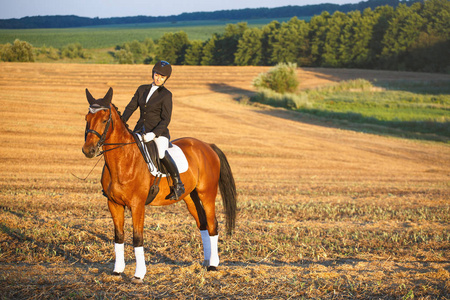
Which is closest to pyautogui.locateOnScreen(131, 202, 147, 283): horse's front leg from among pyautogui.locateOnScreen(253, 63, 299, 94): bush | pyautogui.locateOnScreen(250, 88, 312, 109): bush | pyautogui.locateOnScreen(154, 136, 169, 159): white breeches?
pyautogui.locateOnScreen(154, 136, 169, 159): white breeches

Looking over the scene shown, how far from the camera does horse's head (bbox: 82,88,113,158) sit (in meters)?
5.69

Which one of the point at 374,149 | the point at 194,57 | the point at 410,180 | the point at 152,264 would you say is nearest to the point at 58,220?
the point at 152,264

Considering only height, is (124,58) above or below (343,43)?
below

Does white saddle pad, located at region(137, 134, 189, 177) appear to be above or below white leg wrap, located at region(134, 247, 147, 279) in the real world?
above

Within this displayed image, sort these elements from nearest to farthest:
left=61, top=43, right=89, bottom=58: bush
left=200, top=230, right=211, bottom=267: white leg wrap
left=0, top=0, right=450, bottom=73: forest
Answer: left=200, top=230, right=211, bottom=267: white leg wrap → left=0, top=0, right=450, bottom=73: forest → left=61, top=43, right=89, bottom=58: bush

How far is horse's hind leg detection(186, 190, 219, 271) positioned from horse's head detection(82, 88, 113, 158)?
6.78 ft

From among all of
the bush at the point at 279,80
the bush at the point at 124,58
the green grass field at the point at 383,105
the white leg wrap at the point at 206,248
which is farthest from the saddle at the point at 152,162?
the bush at the point at 124,58

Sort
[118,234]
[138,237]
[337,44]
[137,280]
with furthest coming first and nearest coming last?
[337,44], [118,234], [138,237], [137,280]

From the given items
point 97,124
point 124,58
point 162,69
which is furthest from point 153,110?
point 124,58

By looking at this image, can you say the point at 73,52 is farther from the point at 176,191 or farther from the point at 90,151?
the point at 90,151

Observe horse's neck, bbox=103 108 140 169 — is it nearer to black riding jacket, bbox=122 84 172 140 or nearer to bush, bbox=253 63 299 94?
black riding jacket, bbox=122 84 172 140

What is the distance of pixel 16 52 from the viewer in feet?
173

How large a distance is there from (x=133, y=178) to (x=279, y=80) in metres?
40.1

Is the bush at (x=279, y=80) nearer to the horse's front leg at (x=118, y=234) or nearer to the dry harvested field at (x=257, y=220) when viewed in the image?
the dry harvested field at (x=257, y=220)
